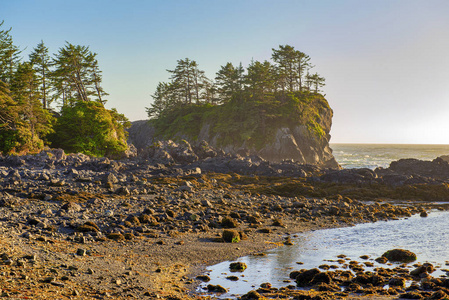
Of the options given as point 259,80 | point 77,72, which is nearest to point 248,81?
point 259,80

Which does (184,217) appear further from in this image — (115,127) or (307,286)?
(115,127)

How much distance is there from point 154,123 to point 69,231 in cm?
8163

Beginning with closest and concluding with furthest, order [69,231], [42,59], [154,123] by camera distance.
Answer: [69,231] < [42,59] < [154,123]

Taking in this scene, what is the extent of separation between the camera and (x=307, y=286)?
8.64 metres

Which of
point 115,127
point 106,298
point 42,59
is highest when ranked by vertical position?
point 42,59

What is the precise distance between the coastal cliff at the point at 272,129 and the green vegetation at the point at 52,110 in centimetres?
2292

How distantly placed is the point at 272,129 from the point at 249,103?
26.4 ft

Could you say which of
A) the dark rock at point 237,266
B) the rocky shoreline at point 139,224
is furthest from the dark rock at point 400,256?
the dark rock at point 237,266

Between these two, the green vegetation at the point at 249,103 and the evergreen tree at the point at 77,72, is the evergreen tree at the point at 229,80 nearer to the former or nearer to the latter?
the green vegetation at the point at 249,103

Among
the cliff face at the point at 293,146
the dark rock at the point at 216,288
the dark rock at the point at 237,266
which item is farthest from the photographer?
the cliff face at the point at 293,146

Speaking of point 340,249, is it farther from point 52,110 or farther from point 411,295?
point 52,110

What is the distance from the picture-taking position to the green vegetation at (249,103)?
69.1 metres

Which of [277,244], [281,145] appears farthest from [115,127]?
[277,244]

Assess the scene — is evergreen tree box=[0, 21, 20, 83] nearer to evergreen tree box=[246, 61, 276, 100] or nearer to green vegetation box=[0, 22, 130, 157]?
green vegetation box=[0, 22, 130, 157]
